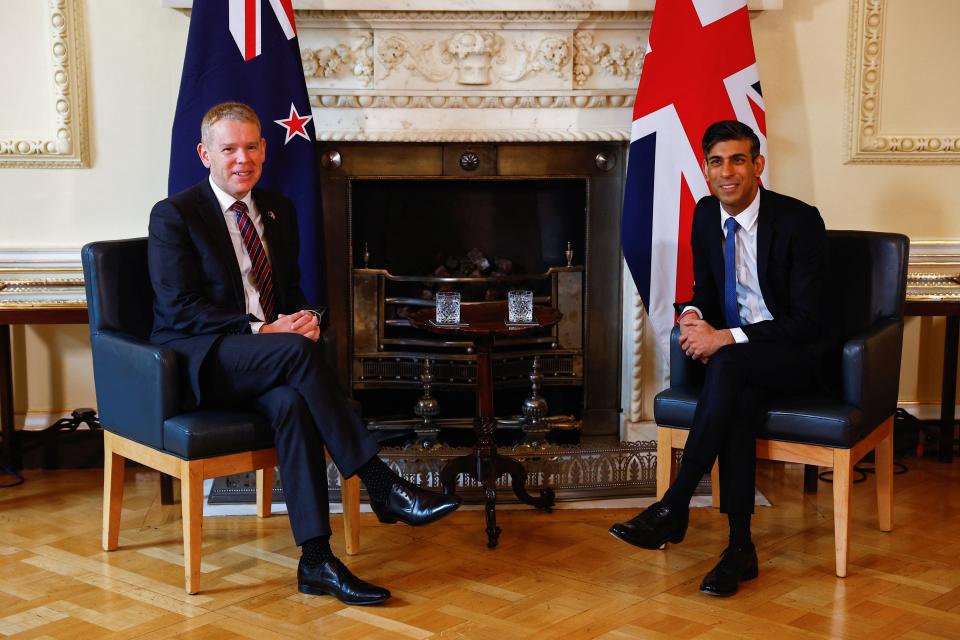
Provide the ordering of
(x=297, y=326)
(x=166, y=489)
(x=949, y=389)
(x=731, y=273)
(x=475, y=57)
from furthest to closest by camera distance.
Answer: (x=949, y=389) < (x=475, y=57) < (x=166, y=489) < (x=731, y=273) < (x=297, y=326)

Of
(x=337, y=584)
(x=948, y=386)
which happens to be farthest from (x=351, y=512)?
(x=948, y=386)

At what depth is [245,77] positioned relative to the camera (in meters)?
3.88

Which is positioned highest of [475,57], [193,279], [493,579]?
[475,57]

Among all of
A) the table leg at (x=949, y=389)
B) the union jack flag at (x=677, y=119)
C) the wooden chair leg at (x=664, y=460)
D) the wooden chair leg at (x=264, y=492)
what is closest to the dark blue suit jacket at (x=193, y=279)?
the wooden chair leg at (x=264, y=492)

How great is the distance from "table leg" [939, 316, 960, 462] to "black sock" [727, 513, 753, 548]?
5.49 feet

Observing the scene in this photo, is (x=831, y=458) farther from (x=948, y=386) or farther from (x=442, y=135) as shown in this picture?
(x=442, y=135)

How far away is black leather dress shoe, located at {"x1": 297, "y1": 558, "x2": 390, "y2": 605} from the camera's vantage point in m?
2.83

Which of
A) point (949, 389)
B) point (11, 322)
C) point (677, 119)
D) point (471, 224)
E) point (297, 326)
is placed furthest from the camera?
point (471, 224)

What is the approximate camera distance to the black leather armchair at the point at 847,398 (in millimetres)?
3037

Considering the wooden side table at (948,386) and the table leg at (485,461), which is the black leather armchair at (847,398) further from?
the wooden side table at (948,386)

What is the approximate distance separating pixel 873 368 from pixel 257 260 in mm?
1841

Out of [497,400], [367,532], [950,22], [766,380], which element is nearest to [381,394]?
[497,400]

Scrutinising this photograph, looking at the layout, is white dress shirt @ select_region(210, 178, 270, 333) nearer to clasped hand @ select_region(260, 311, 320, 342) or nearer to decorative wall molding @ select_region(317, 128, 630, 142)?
clasped hand @ select_region(260, 311, 320, 342)

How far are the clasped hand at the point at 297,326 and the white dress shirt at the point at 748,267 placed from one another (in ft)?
3.76
